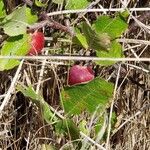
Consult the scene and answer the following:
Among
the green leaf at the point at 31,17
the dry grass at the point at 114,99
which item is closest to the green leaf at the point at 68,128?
the dry grass at the point at 114,99

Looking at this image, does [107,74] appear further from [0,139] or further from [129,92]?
[0,139]

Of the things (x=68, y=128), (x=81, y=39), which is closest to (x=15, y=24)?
(x=81, y=39)

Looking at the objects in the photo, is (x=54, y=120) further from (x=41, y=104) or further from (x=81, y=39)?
(x=81, y=39)

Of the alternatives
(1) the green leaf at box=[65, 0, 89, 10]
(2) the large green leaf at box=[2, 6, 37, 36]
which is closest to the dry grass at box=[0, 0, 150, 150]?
(1) the green leaf at box=[65, 0, 89, 10]

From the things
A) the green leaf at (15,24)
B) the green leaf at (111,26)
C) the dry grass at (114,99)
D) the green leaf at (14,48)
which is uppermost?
the green leaf at (15,24)

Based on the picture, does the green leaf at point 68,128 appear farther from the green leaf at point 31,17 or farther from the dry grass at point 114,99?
the green leaf at point 31,17

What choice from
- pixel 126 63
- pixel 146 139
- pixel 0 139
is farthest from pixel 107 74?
pixel 0 139
